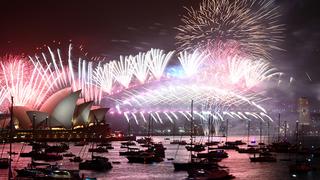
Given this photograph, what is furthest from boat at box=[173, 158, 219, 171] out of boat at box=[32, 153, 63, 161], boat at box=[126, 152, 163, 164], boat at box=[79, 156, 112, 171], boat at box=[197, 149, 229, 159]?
boat at box=[32, 153, 63, 161]

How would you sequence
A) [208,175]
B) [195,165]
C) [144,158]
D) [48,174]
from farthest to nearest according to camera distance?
[144,158]
[195,165]
[208,175]
[48,174]

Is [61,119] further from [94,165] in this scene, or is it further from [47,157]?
[94,165]

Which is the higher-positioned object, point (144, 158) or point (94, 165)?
point (144, 158)

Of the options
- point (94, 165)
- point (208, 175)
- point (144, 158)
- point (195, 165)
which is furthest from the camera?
point (144, 158)

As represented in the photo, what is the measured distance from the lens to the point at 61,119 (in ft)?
398

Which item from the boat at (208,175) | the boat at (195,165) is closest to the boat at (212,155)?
the boat at (195,165)

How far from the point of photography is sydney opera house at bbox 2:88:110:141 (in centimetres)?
11706

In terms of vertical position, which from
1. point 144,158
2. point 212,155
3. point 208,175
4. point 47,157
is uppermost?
point 212,155

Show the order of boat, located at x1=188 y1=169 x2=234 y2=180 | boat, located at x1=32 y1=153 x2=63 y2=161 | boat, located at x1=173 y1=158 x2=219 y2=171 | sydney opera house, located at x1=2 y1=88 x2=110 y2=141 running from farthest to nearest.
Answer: sydney opera house, located at x1=2 y1=88 x2=110 y2=141 < boat, located at x1=32 y1=153 x2=63 y2=161 < boat, located at x1=173 y1=158 x2=219 y2=171 < boat, located at x1=188 y1=169 x2=234 y2=180

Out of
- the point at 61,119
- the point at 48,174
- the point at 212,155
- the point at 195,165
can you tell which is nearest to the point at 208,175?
the point at 195,165

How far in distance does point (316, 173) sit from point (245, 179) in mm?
13329

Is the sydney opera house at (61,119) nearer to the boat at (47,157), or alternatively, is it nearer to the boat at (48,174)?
the boat at (47,157)

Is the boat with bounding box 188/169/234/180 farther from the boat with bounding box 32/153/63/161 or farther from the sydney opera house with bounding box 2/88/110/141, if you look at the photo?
the sydney opera house with bounding box 2/88/110/141

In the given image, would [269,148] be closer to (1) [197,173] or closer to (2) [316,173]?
(2) [316,173]
